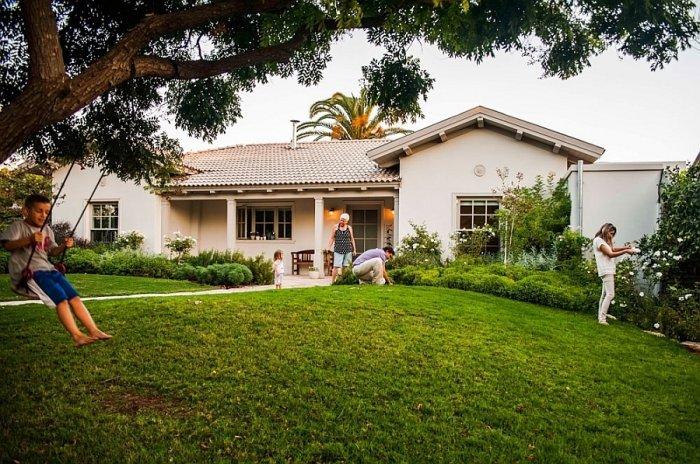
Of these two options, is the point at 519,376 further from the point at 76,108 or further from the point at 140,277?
the point at 140,277

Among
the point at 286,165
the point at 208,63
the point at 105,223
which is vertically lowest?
the point at 105,223

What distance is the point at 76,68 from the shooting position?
6836 mm

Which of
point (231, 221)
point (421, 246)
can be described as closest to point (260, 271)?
point (231, 221)

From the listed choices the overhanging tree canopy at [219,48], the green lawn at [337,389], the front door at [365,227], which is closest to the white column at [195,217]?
the front door at [365,227]

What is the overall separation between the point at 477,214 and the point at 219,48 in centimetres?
1024

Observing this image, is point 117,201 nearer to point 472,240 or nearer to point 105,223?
point 105,223

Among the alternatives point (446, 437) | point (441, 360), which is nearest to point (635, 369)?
point (441, 360)

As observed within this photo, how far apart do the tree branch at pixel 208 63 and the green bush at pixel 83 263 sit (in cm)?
1189

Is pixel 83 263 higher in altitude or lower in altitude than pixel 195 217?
lower

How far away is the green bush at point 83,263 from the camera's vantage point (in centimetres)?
1530

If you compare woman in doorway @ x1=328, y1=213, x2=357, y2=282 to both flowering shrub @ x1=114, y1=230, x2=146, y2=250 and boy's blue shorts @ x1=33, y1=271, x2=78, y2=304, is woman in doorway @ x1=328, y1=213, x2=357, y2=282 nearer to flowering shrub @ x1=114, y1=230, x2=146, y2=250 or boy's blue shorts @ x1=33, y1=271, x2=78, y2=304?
boy's blue shorts @ x1=33, y1=271, x2=78, y2=304

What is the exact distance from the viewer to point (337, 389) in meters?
5.04

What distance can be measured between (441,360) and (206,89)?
200 inches

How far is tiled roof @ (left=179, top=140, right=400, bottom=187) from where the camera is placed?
666 inches
